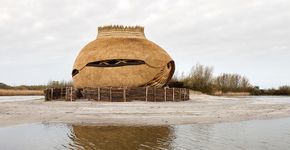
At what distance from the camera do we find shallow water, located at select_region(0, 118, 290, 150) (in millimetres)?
11102

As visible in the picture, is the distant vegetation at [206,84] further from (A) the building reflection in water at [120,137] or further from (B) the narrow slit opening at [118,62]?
(A) the building reflection in water at [120,137]

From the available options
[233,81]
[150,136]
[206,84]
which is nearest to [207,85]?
[206,84]

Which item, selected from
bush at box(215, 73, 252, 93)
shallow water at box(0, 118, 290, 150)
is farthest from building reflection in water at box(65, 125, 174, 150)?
bush at box(215, 73, 252, 93)

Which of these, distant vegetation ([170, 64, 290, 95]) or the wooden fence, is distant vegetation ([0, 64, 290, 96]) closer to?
distant vegetation ([170, 64, 290, 95])

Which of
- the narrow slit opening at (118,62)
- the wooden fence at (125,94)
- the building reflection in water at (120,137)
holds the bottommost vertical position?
the building reflection in water at (120,137)

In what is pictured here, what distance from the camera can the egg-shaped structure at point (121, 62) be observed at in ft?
109

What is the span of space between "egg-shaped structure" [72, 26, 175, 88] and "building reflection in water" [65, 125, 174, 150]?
1760cm

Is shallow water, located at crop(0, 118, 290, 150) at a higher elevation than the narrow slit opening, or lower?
lower

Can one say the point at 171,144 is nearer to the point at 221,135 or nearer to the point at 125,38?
the point at 221,135

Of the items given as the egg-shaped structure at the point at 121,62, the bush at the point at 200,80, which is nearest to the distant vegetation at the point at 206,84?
the bush at the point at 200,80

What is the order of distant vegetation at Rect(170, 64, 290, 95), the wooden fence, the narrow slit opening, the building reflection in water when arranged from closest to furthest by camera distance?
the building reflection in water → the wooden fence → the narrow slit opening → distant vegetation at Rect(170, 64, 290, 95)

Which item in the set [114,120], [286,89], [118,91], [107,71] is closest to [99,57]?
[107,71]

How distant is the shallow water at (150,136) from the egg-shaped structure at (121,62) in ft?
56.5

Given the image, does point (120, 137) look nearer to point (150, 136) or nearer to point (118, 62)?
point (150, 136)
